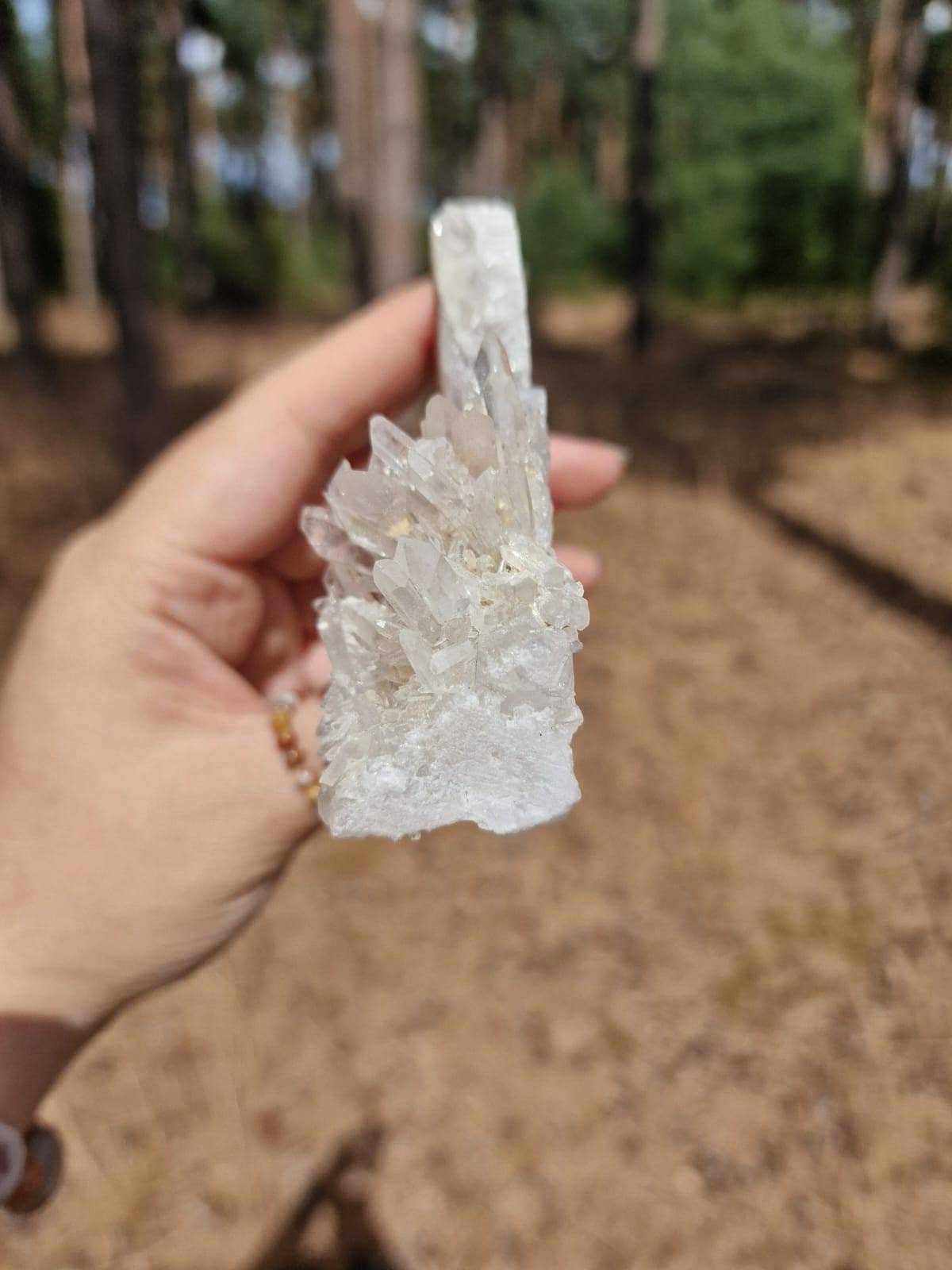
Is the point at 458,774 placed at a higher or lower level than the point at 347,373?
lower

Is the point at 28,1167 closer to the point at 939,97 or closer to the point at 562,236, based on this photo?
the point at 939,97

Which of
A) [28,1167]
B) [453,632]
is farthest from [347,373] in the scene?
[28,1167]

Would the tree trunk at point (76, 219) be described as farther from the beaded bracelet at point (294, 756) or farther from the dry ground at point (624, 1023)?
the beaded bracelet at point (294, 756)

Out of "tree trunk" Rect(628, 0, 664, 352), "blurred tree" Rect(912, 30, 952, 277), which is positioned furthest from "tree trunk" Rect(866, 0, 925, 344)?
"tree trunk" Rect(628, 0, 664, 352)

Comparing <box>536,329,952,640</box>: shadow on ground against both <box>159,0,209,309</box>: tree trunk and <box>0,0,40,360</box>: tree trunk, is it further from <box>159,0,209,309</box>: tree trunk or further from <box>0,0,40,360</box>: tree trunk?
<box>159,0,209,309</box>: tree trunk

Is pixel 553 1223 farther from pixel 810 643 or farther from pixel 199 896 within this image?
pixel 810 643

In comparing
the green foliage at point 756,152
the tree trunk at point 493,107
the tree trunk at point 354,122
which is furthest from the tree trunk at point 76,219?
the green foliage at point 756,152
